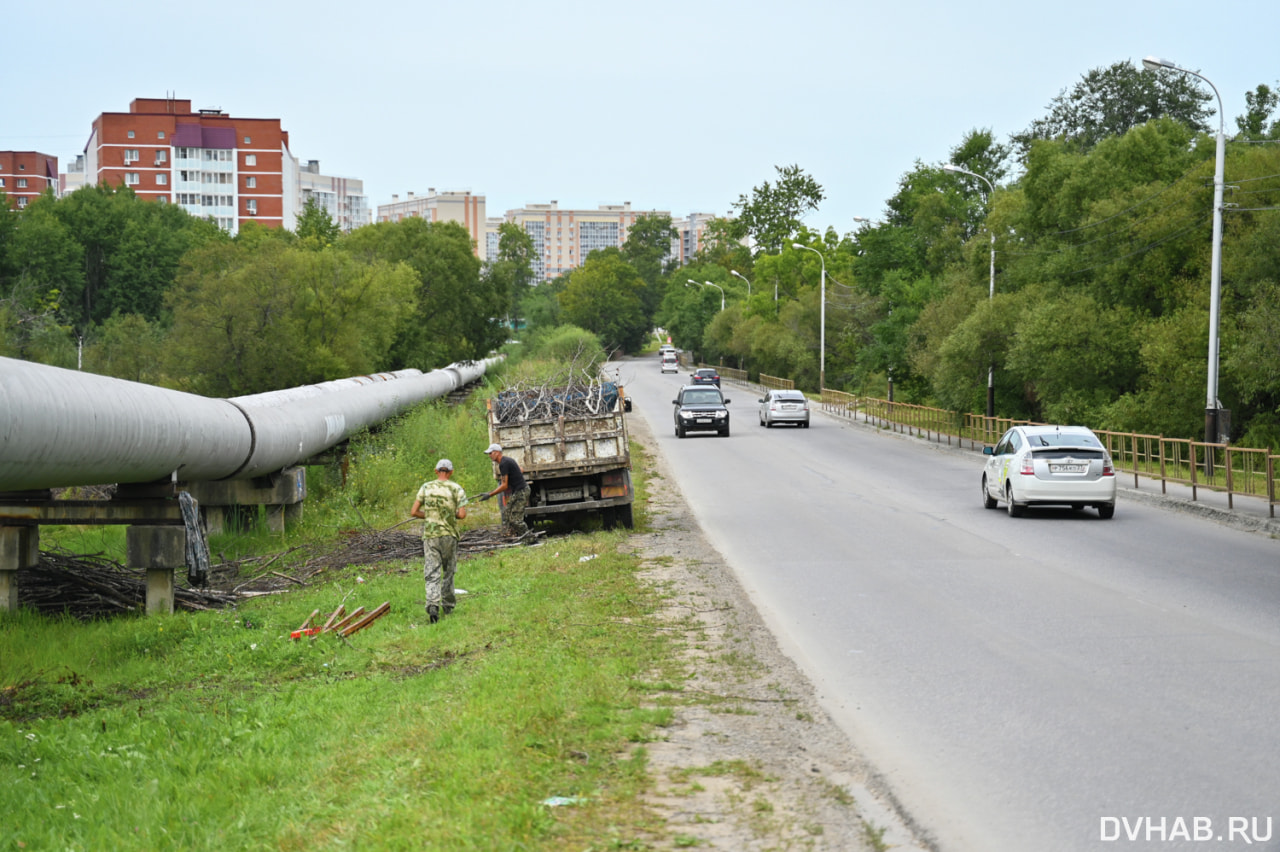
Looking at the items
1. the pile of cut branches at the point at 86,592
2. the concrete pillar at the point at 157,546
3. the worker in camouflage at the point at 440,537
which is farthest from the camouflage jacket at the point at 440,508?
the pile of cut branches at the point at 86,592

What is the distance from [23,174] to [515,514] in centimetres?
16019

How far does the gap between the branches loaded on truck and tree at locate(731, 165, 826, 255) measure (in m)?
114

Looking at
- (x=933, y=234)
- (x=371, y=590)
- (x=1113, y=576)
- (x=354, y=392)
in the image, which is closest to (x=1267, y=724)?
(x=1113, y=576)

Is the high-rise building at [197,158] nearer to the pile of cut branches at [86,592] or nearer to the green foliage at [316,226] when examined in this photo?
the green foliage at [316,226]

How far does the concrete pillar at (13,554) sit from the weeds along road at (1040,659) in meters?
8.06

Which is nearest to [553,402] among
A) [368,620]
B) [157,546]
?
[157,546]

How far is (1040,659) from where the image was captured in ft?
31.2

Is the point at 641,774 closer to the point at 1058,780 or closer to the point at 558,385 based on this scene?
the point at 1058,780

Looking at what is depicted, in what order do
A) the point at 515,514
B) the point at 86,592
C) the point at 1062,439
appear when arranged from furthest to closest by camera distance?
the point at 1062,439, the point at 515,514, the point at 86,592

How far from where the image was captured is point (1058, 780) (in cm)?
639

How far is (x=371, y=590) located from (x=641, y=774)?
826cm

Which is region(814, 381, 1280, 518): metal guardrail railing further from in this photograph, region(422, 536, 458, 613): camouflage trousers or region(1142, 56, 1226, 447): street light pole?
region(422, 536, 458, 613): camouflage trousers

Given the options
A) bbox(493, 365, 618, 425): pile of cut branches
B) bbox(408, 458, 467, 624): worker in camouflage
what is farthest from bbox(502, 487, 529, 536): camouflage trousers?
bbox(408, 458, 467, 624): worker in camouflage

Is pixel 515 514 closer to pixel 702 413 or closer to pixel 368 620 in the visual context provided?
pixel 368 620
